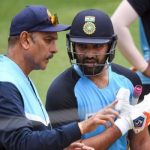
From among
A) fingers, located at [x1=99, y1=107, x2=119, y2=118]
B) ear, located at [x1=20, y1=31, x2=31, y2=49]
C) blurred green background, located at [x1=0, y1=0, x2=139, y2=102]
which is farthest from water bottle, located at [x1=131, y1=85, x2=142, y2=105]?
blurred green background, located at [x1=0, y1=0, x2=139, y2=102]

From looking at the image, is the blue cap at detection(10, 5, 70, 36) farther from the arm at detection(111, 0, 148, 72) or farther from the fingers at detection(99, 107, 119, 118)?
the arm at detection(111, 0, 148, 72)

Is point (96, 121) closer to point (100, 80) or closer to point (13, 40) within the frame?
point (13, 40)

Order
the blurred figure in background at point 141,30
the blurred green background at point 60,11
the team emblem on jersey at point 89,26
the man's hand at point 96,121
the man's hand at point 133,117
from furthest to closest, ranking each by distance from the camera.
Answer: the blurred green background at point 60,11 < the blurred figure in background at point 141,30 < the team emblem on jersey at point 89,26 < the man's hand at point 133,117 < the man's hand at point 96,121

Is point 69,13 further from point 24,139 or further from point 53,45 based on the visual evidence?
point 24,139

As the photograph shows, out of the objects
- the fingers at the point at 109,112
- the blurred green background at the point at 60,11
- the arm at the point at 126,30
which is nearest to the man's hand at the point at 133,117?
the fingers at the point at 109,112

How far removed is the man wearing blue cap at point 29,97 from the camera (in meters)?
2.38

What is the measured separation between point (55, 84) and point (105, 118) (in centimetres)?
59

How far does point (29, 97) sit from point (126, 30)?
38.9 inches

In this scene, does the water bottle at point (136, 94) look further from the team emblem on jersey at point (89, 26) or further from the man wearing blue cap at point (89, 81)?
the team emblem on jersey at point (89, 26)

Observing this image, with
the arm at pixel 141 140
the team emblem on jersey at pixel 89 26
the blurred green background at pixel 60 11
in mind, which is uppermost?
the team emblem on jersey at pixel 89 26

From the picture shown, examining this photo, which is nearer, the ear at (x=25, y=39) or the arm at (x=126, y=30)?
the ear at (x=25, y=39)

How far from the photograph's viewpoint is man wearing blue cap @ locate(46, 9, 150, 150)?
304cm

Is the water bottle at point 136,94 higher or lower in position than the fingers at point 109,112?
lower

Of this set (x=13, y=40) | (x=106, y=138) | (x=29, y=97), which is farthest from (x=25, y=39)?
(x=106, y=138)
